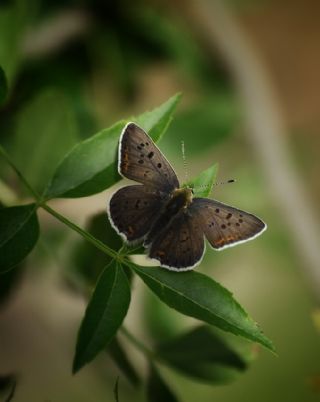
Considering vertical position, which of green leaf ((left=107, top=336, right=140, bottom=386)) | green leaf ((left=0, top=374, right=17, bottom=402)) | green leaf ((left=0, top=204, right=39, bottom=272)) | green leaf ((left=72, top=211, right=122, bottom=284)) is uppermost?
green leaf ((left=0, top=204, right=39, bottom=272))

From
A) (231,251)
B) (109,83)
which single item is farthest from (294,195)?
(109,83)

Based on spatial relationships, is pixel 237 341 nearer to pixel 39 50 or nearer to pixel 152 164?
pixel 152 164

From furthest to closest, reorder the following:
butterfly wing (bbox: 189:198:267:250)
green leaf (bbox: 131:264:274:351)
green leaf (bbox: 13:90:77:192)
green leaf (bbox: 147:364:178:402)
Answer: green leaf (bbox: 13:90:77:192)
green leaf (bbox: 147:364:178:402)
butterfly wing (bbox: 189:198:267:250)
green leaf (bbox: 131:264:274:351)

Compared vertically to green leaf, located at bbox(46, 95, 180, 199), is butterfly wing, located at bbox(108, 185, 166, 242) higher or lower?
lower

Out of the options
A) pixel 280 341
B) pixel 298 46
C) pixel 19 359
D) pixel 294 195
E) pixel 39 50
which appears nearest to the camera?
pixel 19 359

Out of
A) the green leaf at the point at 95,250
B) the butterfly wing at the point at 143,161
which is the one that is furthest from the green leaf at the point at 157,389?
the butterfly wing at the point at 143,161

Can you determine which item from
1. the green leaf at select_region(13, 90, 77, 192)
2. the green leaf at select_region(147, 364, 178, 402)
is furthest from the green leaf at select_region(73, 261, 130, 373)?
the green leaf at select_region(13, 90, 77, 192)

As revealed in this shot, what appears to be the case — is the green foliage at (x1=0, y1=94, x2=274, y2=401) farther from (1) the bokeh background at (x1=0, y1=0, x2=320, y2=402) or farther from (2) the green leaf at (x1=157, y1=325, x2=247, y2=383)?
(1) the bokeh background at (x1=0, y1=0, x2=320, y2=402)

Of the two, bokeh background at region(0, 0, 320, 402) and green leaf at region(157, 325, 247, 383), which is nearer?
green leaf at region(157, 325, 247, 383)
